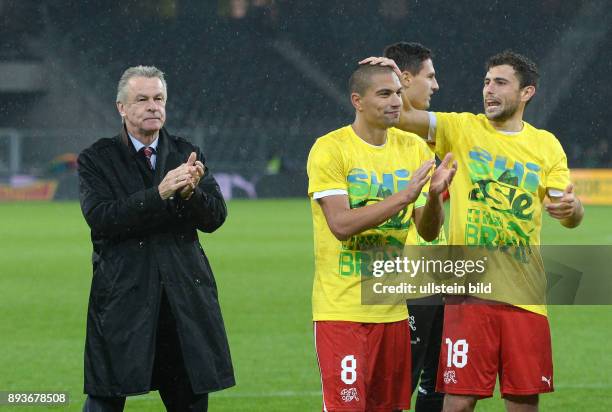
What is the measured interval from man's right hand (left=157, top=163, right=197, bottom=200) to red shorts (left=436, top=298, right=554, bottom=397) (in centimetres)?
138

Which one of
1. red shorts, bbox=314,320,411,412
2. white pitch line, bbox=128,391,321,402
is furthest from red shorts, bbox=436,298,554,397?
white pitch line, bbox=128,391,321,402

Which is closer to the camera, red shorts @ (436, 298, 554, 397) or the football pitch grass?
red shorts @ (436, 298, 554, 397)

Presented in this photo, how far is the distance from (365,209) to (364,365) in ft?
2.18

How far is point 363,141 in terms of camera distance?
15.0ft

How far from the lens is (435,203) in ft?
14.6

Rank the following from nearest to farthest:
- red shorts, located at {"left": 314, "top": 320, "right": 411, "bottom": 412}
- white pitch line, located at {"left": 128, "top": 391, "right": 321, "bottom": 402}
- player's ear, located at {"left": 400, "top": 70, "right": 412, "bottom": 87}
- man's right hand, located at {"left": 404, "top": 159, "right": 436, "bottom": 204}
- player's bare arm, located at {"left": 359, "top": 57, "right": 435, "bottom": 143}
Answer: man's right hand, located at {"left": 404, "top": 159, "right": 436, "bottom": 204}
red shorts, located at {"left": 314, "top": 320, "right": 411, "bottom": 412}
player's bare arm, located at {"left": 359, "top": 57, "right": 435, "bottom": 143}
player's ear, located at {"left": 400, "top": 70, "right": 412, "bottom": 87}
white pitch line, located at {"left": 128, "top": 391, "right": 321, "bottom": 402}

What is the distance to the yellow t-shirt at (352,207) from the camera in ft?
14.7

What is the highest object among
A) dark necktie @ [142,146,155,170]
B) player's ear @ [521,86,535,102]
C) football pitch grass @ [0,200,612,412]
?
player's ear @ [521,86,535,102]

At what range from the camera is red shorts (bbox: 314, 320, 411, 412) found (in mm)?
4465

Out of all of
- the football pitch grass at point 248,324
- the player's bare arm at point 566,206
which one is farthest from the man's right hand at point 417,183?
the football pitch grass at point 248,324

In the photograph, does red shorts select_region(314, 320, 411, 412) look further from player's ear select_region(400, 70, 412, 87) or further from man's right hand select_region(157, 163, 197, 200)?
player's ear select_region(400, 70, 412, 87)

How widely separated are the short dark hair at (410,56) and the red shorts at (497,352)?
54.8 inches

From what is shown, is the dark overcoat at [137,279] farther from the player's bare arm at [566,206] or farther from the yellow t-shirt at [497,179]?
the player's bare arm at [566,206]

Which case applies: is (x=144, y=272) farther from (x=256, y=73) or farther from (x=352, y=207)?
(x=256, y=73)
